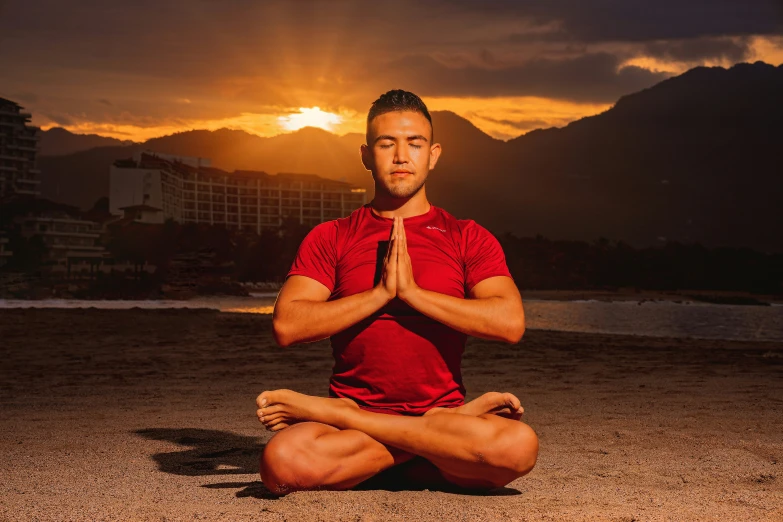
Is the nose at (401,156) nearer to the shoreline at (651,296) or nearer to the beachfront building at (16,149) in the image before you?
the shoreline at (651,296)

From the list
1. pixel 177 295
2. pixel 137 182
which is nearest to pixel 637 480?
pixel 177 295

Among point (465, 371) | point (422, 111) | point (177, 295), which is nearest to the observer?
point (422, 111)

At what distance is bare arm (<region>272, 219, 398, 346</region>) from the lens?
411cm

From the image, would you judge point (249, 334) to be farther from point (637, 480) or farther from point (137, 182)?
point (137, 182)

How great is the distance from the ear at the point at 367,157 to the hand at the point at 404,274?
0.53 metres

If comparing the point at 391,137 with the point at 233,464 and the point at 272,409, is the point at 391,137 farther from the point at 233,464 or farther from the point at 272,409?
the point at 233,464

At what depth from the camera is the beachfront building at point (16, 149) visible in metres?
98.6

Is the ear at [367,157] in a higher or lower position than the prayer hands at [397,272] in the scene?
higher

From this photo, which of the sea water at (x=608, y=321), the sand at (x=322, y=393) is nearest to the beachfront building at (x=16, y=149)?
the sea water at (x=608, y=321)

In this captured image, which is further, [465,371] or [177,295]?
[177,295]

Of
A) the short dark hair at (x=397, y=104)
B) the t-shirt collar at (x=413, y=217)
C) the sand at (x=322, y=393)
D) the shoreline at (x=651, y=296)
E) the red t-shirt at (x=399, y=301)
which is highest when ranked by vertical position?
the short dark hair at (x=397, y=104)

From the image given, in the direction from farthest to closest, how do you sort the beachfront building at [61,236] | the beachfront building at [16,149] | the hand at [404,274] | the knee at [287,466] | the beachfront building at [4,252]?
the beachfront building at [16,149] → the beachfront building at [61,236] → the beachfront building at [4,252] → the knee at [287,466] → the hand at [404,274]

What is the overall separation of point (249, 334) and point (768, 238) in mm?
169689

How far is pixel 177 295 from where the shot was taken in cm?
4819
